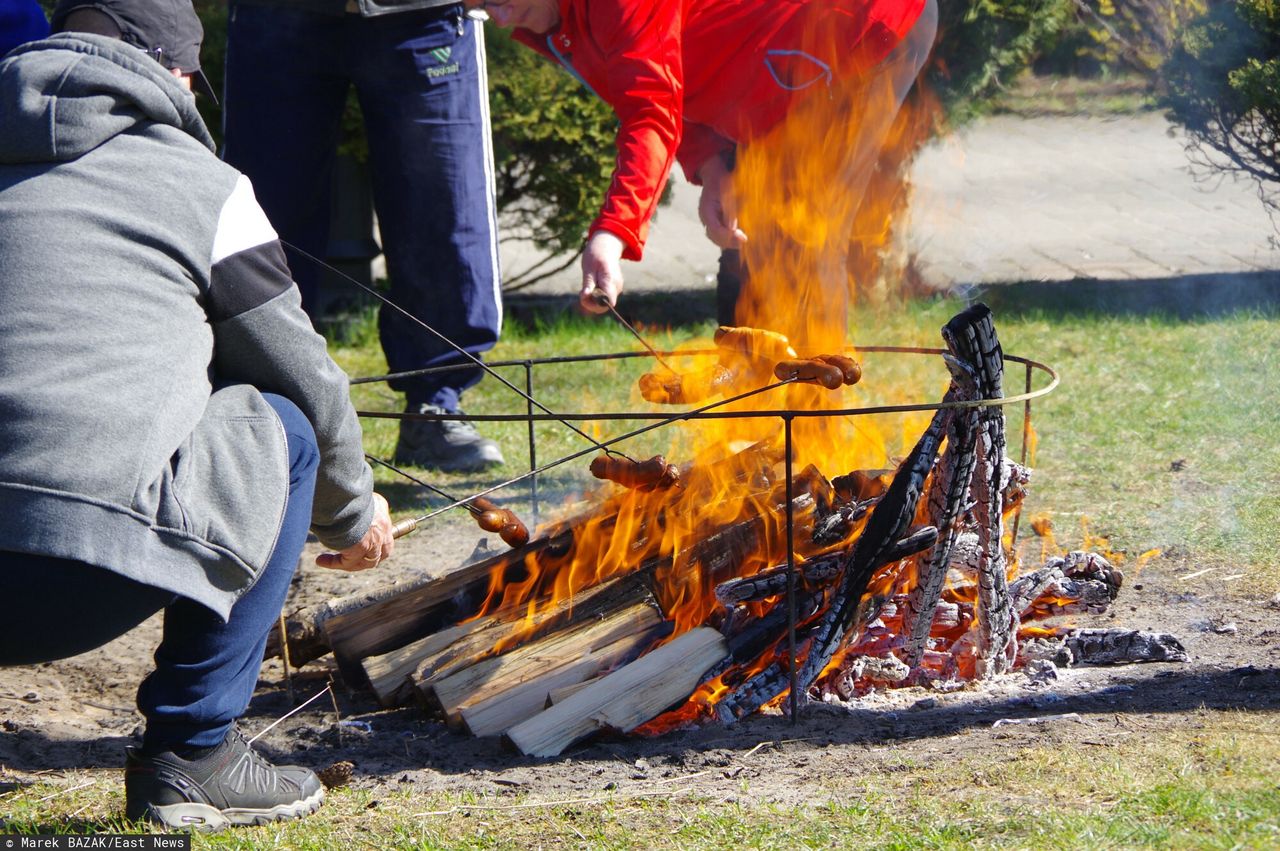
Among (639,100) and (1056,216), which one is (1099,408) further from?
(1056,216)

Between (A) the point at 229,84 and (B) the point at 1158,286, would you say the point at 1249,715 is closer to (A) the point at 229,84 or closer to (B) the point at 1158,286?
(A) the point at 229,84

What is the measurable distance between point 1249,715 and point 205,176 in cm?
208

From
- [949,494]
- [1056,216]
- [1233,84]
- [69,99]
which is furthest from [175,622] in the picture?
[1056,216]

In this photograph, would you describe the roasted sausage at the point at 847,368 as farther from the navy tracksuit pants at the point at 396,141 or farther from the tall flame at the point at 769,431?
the navy tracksuit pants at the point at 396,141

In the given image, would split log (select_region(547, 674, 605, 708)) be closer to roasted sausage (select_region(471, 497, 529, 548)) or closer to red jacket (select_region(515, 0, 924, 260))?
roasted sausage (select_region(471, 497, 529, 548))

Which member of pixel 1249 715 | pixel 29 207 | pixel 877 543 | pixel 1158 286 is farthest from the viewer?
pixel 1158 286

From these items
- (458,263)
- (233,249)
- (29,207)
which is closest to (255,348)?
(233,249)

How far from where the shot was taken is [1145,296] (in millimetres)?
7297

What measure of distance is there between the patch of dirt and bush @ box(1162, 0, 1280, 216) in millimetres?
3641

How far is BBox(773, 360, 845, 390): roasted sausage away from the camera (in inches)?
111

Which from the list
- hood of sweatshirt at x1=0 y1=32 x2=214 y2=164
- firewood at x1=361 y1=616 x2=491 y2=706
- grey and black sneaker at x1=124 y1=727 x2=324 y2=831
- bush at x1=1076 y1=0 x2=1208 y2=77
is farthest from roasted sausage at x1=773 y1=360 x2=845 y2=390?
bush at x1=1076 y1=0 x2=1208 y2=77

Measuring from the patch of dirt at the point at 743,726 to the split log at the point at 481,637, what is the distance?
0.08m

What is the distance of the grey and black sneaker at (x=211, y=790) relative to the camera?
88.7 inches

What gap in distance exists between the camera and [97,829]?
2293mm
